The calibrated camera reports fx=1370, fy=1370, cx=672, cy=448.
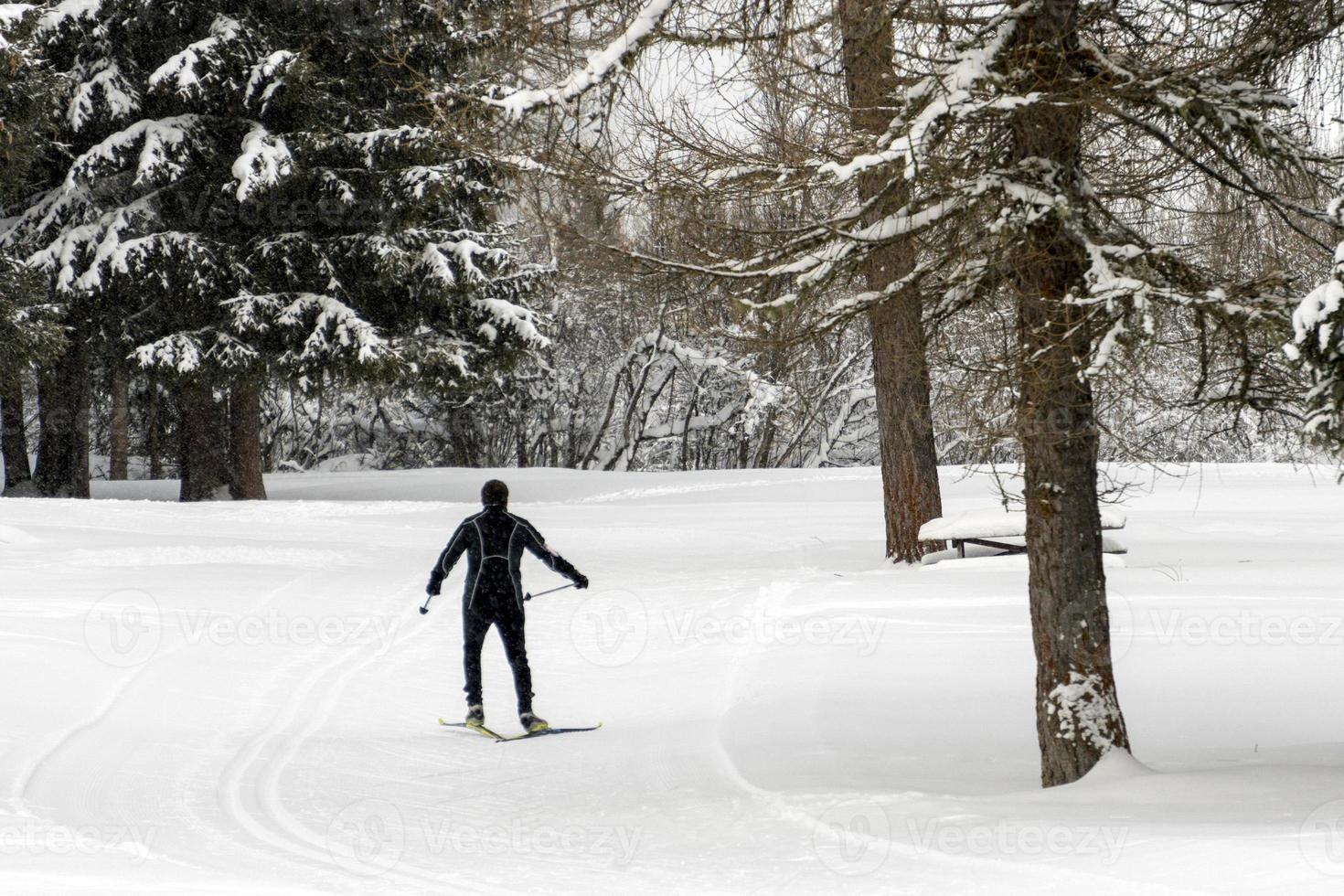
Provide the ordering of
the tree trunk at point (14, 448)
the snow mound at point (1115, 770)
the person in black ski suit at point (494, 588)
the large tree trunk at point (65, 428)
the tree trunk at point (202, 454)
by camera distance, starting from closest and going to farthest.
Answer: the snow mound at point (1115, 770) → the person in black ski suit at point (494, 588) → the tree trunk at point (202, 454) → the large tree trunk at point (65, 428) → the tree trunk at point (14, 448)

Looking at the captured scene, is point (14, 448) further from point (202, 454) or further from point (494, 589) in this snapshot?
point (494, 589)

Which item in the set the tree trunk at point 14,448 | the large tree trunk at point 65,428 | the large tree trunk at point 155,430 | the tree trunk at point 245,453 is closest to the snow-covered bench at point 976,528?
the tree trunk at point 245,453

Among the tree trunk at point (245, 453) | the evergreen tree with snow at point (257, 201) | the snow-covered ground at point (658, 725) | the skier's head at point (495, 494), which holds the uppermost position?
the evergreen tree with snow at point (257, 201)

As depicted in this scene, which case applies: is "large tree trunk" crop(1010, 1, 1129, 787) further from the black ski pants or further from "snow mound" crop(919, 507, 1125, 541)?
"snow mound" crop(919, 507, 1125, 541)

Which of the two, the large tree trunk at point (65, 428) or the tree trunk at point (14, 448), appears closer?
the large tree trunk at point (65, 428)

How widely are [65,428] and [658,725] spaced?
65.8ft

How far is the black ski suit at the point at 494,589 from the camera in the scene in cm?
938

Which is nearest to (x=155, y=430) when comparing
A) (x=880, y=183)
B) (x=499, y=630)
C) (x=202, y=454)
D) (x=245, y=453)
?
(x=202, y=454)

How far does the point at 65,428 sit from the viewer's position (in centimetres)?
2592

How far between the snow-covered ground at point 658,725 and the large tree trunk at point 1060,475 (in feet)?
1.04

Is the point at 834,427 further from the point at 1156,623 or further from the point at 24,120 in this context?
the point at 1156,623

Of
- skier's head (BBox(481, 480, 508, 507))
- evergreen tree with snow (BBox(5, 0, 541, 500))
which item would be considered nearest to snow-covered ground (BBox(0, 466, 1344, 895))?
skier's head (BBox(481, 480, 508, 507))

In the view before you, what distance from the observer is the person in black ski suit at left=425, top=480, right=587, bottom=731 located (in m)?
9.36

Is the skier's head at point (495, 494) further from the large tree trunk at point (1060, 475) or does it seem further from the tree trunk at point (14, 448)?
the tree trunk at point (14, 448)
